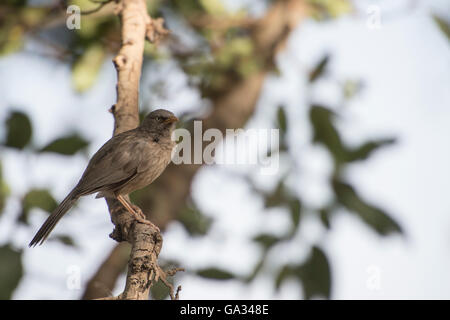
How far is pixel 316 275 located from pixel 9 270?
243 centimetres

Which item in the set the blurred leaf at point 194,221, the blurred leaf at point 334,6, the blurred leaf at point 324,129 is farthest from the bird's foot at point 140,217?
the blurred leaf at point 334,6

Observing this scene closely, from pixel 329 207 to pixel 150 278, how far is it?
101 inches

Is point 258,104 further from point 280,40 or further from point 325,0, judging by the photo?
point 325,0

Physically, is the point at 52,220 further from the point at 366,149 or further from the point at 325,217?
the point at 366,149

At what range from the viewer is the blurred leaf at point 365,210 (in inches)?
193

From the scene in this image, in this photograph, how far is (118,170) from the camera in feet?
13.6

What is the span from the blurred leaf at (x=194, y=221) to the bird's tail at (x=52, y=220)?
193 cm

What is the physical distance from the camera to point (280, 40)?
654 centimetres

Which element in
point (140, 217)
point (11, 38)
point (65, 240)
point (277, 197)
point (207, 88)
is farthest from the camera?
point (207, 88)

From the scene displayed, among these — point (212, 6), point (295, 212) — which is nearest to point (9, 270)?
point (295, 212)

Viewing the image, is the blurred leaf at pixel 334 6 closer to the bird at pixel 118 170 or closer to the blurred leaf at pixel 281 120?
the blurred leaf at pixel 281 120

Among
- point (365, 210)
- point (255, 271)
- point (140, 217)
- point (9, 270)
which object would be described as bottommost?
point (9, 270)
